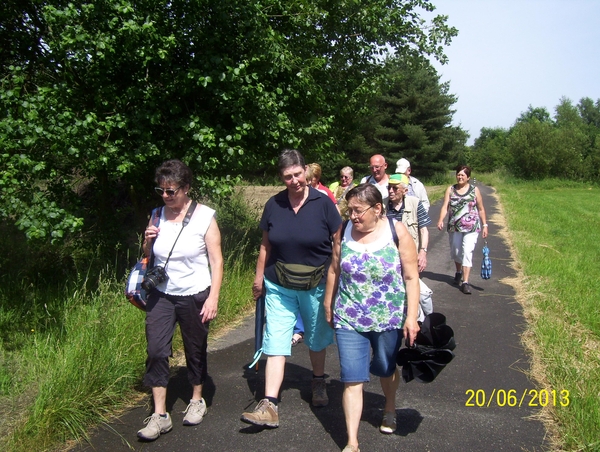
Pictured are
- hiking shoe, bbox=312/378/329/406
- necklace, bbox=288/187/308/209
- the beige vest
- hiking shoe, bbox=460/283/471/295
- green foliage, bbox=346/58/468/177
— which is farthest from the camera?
green foliage, bbox=346/58/468/177

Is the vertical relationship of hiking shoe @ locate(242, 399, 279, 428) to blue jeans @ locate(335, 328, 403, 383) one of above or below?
below

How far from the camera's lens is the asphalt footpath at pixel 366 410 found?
3.76 metres

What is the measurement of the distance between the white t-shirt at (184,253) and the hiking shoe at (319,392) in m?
1.20

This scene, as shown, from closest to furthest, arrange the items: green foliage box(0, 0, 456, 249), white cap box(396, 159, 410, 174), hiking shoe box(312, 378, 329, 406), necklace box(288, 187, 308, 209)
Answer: necklace box(288, 187, 308, 209) → hiking shoe box(312, 378, 329, 406) → green foliage box(0, 0, 456, 249) → white cap box(396, 159, 410, 174)

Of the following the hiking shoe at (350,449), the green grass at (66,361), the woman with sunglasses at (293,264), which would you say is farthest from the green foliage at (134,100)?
the hiking shoe at (350,449)

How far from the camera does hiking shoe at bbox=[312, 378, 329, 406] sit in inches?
171

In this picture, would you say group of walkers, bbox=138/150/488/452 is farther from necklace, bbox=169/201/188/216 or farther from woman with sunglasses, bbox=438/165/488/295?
woman with sunglasses, bbox=438/165/488/295

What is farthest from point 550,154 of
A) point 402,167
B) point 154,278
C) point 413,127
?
point 154,278

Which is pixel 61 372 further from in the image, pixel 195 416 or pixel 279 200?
pixel 279 200

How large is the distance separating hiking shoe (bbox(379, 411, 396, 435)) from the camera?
1829 mm
